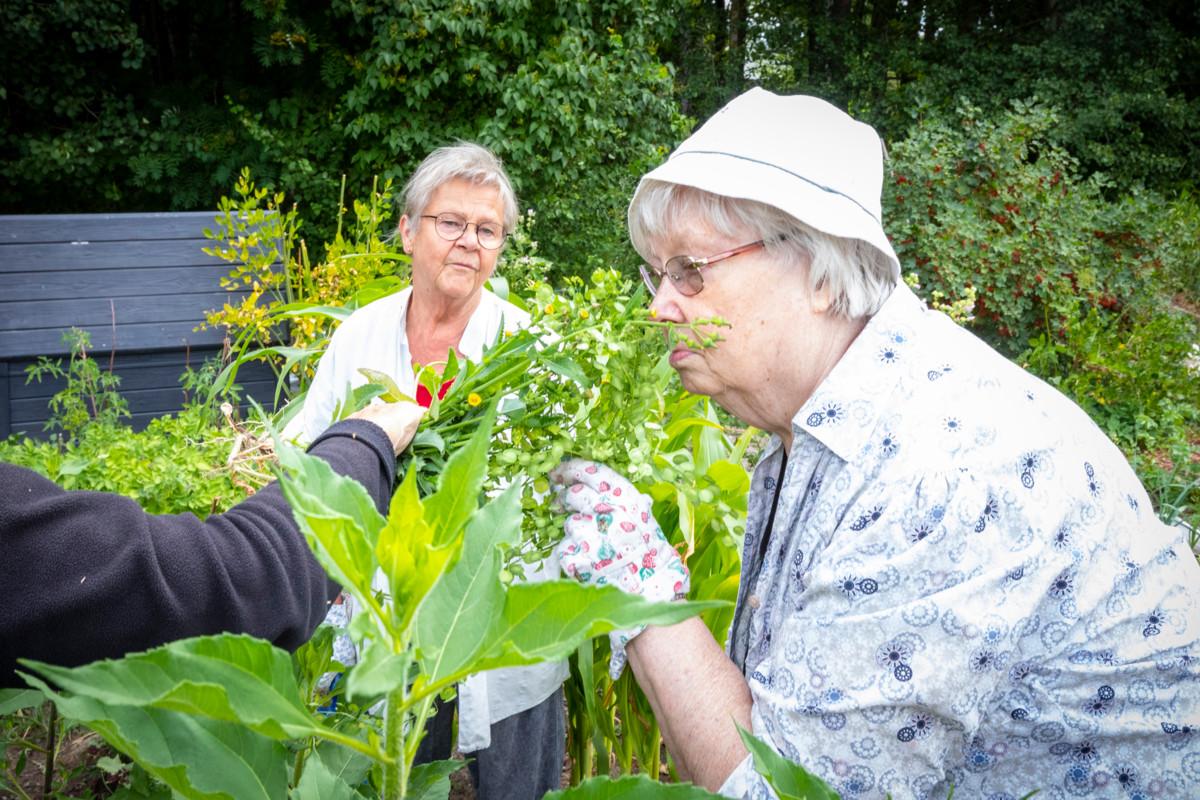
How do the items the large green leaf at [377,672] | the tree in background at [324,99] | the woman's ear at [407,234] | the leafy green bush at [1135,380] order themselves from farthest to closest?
the tree in background at [324,99] → the leafy green bush at [1135,380] → the woman's ear at [407,234] → the large green leaf at [377,672]

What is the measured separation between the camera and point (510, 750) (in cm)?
229

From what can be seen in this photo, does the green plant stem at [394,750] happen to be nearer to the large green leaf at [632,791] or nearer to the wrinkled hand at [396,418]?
the large green leaf at [632,791]

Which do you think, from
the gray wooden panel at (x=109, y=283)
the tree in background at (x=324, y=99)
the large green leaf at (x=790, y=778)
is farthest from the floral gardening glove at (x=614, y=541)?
the tree in background at (x=324, y=99)

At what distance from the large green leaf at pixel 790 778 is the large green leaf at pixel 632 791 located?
9cm

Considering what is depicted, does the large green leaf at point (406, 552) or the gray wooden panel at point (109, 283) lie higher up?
the large green leaf at point (406, 552)

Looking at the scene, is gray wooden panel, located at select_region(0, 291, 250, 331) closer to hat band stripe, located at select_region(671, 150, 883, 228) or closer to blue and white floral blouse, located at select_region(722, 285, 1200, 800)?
hat band stripe, located at select_region(671, 150, 883, 228)

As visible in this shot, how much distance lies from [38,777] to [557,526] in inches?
68.6

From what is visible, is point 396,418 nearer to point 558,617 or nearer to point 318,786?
point 318,786

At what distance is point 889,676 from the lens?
118 centimetres

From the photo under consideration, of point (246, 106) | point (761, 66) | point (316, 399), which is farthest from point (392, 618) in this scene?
point (761, 66)

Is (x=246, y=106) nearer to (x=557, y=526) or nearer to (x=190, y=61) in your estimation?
(x=190, y=61)

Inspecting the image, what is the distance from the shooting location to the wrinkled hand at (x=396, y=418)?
1.43 metres

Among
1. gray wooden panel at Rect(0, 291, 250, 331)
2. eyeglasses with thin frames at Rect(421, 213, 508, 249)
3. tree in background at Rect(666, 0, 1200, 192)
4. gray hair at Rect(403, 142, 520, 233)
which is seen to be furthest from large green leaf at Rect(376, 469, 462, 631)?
tree in background at Rect(666, 0, 1200, 192)

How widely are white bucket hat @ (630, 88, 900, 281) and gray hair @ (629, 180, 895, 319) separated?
3 cm
